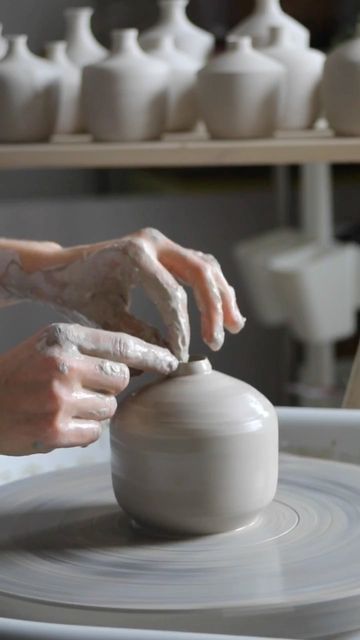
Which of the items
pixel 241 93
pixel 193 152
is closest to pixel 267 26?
pixel 241 93

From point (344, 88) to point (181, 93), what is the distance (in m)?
0.39

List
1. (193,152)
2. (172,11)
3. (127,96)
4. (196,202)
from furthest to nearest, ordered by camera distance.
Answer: (196,202)
(172,11)
(127,96)
(193,152)

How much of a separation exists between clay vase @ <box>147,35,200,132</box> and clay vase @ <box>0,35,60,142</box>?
252 millimetres

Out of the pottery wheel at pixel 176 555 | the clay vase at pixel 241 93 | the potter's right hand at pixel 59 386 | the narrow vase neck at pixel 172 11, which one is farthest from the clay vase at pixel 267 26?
the potter's right hand at pixel 59 386

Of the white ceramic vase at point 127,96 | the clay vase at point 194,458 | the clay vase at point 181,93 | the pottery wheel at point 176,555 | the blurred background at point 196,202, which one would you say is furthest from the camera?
the blurred background at point 196,202

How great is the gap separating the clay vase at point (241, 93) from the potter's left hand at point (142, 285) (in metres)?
1.27

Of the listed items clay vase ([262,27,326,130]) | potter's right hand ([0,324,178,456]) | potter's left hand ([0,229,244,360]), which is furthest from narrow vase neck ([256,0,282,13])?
potter's right hand ([0,324,178,456])

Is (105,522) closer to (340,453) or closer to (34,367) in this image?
(34,367)

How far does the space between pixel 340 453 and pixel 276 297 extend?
1.70 metres

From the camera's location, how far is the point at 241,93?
104 inches

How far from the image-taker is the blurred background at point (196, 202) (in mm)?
3521

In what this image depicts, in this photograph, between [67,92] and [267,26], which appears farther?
[267,26]

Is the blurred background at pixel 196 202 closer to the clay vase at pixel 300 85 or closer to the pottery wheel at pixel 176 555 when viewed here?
the clay vase at pixel 300 85

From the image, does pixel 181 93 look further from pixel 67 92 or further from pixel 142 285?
pixel 142 285
